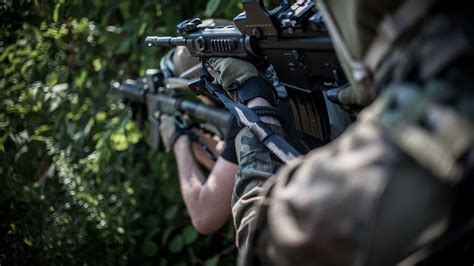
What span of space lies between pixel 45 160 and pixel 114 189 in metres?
0.35

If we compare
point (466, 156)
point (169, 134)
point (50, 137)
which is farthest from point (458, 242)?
point (50, 137)

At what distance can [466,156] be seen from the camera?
0.71 metres

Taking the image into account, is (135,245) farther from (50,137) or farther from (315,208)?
(315,208)

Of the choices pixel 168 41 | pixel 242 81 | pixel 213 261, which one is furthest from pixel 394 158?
pixel 213 261

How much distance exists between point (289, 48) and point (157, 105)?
1453 mm

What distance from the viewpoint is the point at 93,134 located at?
2924mm

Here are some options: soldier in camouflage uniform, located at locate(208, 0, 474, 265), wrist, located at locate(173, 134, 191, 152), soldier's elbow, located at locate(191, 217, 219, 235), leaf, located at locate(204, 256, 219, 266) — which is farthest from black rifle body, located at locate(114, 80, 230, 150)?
soldier in camouflage uniform, located at locate(208, 0, 474, 265)

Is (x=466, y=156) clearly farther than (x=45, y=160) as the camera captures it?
No

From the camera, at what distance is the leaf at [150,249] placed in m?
2.72

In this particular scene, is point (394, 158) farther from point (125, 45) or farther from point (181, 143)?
point (125, 45)

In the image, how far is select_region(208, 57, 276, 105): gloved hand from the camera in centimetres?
149

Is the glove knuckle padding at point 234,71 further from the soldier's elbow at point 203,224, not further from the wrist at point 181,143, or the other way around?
the wrist at point 181,143

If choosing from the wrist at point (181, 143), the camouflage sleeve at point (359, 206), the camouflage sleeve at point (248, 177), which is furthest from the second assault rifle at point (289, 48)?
the wrist at point (181, 143)

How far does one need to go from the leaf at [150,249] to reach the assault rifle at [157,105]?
456mm
